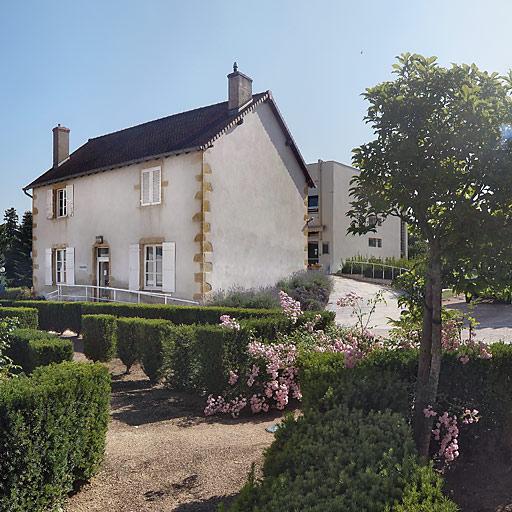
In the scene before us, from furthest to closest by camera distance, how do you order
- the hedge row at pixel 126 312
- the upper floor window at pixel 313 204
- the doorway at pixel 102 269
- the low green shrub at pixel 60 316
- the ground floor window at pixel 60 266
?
the upper floor window at pixel 313 204, the ground floor window at pixel 60 266, the doorway at pixel 102 269, the low green shrub at pixel 60 316, the hedge row at pixel 126 312

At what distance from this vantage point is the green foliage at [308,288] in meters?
17.2

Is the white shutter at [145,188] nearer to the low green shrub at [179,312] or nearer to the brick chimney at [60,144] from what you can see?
the low green shrub at [179,312]

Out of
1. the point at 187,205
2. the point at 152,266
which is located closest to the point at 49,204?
the point at 152,266

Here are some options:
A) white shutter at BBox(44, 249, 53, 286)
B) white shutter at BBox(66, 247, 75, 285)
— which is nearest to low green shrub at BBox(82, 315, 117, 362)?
white shutter at BBox(66, 247, 75, 285)

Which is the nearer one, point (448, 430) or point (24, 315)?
point (448, 430)

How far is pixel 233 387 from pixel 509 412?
Answer: 138 inches

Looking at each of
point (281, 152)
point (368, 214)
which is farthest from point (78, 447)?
point (281, 152)

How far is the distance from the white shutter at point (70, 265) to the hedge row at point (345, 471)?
725 inches

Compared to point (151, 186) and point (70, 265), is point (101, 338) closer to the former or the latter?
point (151, 186)

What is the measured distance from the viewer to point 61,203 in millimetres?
21344

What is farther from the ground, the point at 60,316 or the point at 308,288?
the point at 308,288

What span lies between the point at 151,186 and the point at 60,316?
580 centimetres

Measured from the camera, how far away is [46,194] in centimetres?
2178

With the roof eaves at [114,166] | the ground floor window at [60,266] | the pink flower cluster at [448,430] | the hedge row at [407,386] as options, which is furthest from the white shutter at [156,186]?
the pink flower cluster at [448,430]
